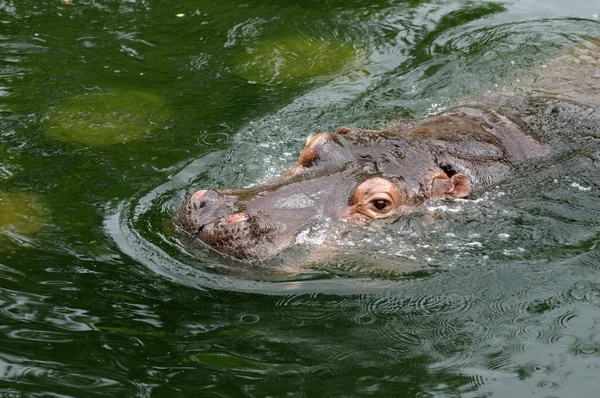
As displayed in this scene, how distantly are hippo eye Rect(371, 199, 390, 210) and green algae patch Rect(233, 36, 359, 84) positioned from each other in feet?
12.2

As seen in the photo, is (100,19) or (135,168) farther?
(100,19)

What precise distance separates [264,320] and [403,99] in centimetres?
435

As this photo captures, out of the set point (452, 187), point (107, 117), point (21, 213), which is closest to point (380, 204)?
point (452, 187)

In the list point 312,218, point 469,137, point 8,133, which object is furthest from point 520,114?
point 8,133

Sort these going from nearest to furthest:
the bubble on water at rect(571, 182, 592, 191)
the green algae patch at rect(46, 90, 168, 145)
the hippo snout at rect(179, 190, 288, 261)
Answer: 1. the hippo snout at rect(179, 190, 288, 261)
2. the bubble on water at rect(571, 182, 592, 191)
3. the green algae patch at rect(46, 90, 168, 145)

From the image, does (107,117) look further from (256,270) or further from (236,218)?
(256,270)

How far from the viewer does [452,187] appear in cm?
629

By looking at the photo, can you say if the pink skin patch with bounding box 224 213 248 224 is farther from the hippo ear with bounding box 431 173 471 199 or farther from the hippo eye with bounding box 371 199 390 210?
the hippo ear with bounding box 431 173 471 199

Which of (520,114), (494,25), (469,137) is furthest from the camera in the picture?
(494,25)

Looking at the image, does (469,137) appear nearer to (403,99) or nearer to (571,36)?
(403,99)

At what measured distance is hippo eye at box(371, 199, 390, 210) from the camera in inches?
236

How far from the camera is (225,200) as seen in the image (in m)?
5.72

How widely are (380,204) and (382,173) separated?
0.27 m

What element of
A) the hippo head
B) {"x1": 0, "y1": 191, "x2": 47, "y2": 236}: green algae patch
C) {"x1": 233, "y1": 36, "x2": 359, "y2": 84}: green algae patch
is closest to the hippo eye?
the hippo head
